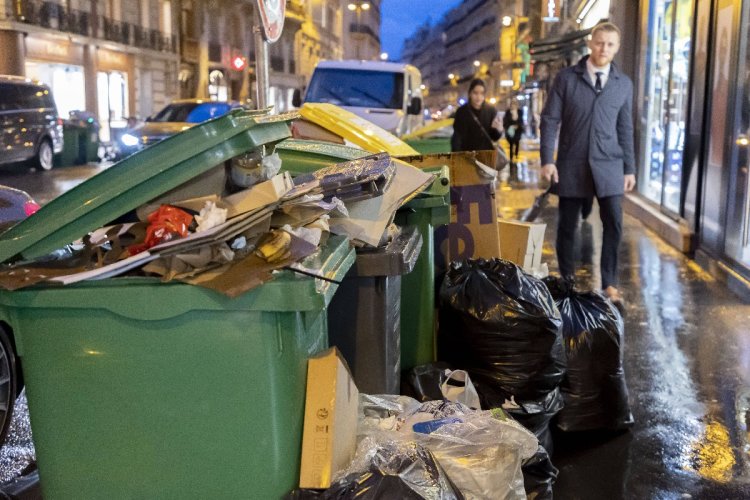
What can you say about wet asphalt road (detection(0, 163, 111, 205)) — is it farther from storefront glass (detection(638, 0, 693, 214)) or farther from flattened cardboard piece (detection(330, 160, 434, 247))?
flattened cardboard piece (detection(330, 160, 434, 247))

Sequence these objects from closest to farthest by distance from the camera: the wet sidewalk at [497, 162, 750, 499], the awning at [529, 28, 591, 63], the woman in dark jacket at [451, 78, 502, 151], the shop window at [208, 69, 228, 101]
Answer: the wet sidewalk at [497, 162, 750, 499] < the woman in dark jacket at [451, 78, 502, 151] < the awning at [529, 28, 591, 63] < the shop window at [208, 69, 228, 101]

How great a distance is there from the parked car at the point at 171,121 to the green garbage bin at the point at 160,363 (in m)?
17.4

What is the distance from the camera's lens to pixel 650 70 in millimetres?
13508

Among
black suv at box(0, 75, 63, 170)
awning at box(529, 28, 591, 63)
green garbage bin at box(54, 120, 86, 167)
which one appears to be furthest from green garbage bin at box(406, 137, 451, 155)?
green garbage bin at box(54, 120, 86, 167)

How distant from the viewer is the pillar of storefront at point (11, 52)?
31297mm

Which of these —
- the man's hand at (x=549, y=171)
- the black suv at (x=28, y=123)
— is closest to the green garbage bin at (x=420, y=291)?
the man's hand at (x=549, y=171)

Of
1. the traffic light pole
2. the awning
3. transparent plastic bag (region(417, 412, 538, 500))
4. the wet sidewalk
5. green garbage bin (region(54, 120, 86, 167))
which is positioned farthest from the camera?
green garbage bin (region(54, 120, 86, 167))

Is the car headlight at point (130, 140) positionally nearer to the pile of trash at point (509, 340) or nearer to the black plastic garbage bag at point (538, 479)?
the pile of trash at point (509, 340)

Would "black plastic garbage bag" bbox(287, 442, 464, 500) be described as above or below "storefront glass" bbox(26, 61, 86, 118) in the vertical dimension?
below

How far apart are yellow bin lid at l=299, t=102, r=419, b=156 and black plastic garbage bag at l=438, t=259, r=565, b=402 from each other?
144 centimetres

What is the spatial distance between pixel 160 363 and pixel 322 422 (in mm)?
497

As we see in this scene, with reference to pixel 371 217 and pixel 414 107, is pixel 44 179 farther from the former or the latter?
pixel 371 217

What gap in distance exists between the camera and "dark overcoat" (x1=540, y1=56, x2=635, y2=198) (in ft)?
21.5

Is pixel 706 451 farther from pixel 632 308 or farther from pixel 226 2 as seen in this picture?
pixel 226 2
